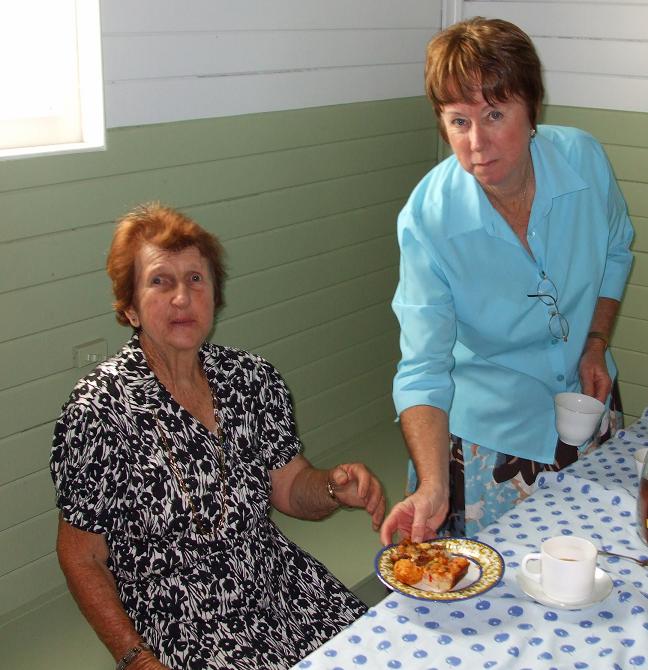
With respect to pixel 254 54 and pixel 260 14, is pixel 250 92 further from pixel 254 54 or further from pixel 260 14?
pixel 260 14

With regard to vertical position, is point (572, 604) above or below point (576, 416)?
below

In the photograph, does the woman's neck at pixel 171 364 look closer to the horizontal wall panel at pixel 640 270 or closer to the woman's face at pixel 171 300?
the woman's face at pixel 171 300

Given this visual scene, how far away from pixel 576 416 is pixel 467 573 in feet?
1.68

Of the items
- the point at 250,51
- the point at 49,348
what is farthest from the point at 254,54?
the point at 49,348

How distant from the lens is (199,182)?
3.22 meters

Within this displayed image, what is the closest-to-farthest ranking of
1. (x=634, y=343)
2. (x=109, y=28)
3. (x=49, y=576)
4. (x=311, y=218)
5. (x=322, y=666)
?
(x=322, y=666)
(x=109, y=28)
(x=49, y=576)
(x=311, y=218)
(x=634, y=343)

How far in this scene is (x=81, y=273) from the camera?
291 centimetres

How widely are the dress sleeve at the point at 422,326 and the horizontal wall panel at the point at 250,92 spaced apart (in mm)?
1164

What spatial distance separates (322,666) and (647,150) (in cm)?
291

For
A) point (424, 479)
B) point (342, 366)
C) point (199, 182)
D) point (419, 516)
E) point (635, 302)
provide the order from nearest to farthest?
point (419, 516) → point (424, 479) → point (199, 182) → point (635, 302) → point (342, 366)

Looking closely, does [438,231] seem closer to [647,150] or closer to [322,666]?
[322,666]

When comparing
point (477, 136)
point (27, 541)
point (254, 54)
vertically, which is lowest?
point (27, 541)

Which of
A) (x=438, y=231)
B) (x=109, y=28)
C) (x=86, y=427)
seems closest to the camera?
(x=86, y=427)

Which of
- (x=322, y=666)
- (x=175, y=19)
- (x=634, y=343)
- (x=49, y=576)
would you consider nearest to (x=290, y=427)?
(x=322, y=666)
